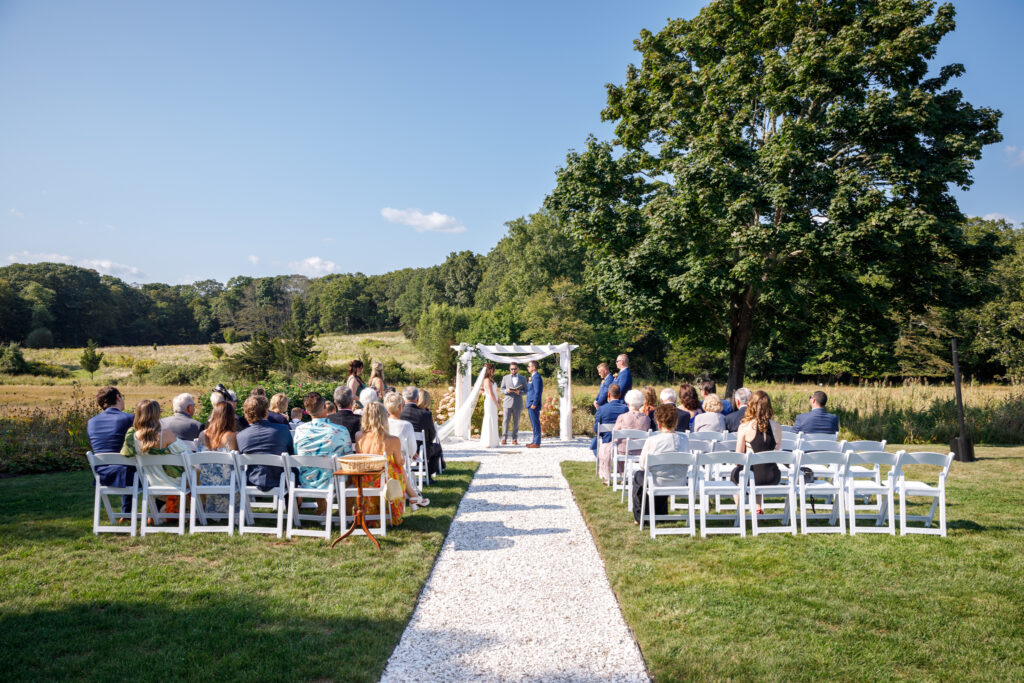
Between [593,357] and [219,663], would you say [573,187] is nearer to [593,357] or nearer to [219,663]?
[219,663]

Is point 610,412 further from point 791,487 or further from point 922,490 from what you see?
point 922,490

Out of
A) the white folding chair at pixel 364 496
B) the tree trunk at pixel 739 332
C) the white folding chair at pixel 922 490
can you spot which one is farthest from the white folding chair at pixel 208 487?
the tree trunk at pixel 739 332

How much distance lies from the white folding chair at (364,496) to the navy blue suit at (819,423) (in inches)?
226

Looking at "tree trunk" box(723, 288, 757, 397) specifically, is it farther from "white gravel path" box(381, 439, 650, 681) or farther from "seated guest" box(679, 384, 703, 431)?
"white gravel path" box(381, 439, 650, 681)

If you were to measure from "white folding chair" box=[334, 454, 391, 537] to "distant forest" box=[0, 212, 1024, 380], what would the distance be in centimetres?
1183

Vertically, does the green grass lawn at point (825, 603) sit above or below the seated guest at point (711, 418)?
below

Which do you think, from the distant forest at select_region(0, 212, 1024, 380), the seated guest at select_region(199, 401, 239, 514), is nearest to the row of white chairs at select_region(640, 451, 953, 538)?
the seated guest at select_region(199, 401, 239, 514)

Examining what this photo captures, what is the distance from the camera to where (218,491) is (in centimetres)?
624

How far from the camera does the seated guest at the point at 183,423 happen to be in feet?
22.2

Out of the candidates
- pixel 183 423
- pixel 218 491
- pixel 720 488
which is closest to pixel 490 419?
pixel 183 423

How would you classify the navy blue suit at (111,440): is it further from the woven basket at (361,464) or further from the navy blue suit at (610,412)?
the navy blue suit at (610,412)

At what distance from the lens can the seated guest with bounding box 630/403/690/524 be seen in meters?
6.73

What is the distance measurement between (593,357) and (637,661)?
121 feet

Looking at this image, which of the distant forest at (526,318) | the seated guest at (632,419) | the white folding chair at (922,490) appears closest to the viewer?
the white folding chair at (922,490)
